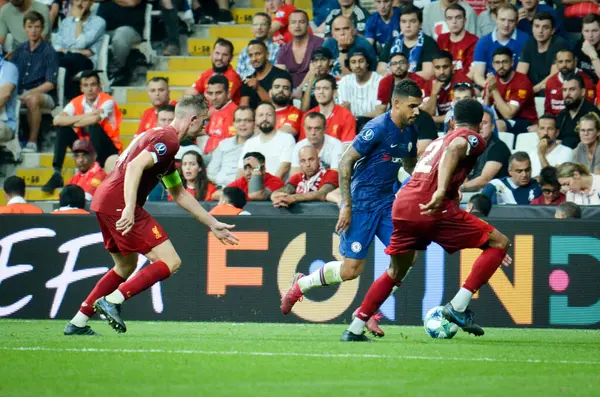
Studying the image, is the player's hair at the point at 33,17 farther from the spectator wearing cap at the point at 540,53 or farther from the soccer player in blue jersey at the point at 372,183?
the soccer player in blue jersey at the point at 372,183

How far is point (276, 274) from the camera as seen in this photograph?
38.2 ft

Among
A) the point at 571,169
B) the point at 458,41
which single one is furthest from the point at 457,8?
the point at 571,169

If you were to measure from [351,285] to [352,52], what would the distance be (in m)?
4.96

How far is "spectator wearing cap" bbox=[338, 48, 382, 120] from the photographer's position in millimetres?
15297

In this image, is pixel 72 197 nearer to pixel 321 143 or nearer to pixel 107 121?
pixel 321 143

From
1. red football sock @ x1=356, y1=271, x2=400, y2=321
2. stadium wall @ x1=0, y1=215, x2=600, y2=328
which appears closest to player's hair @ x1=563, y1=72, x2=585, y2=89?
stadium wall @ x1=0, y1=215, x2=600, y2=328

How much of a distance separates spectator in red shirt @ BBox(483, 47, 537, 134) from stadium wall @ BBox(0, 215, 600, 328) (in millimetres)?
3858

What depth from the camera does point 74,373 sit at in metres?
6.85

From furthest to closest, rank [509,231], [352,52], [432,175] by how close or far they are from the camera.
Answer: [352,52] → [509,231] → [432,175]

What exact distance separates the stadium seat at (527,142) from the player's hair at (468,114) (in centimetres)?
578

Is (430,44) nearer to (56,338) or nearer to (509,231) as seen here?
(509,231)

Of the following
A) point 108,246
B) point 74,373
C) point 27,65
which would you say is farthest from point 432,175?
point 27,65

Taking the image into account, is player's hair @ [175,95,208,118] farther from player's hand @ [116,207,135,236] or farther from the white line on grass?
the white line on grass

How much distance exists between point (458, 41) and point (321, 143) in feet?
10.0
